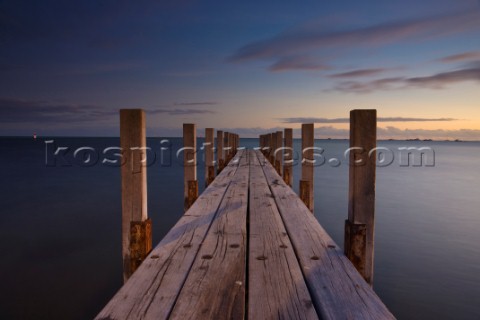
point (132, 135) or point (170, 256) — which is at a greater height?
point (132, 135)

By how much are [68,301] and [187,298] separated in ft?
19.6

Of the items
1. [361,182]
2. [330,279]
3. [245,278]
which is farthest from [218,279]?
[361,182]

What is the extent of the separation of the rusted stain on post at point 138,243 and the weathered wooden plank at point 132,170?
0.04ft

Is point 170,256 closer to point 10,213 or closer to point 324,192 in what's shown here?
point 10,213

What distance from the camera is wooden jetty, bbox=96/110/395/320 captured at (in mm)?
1904

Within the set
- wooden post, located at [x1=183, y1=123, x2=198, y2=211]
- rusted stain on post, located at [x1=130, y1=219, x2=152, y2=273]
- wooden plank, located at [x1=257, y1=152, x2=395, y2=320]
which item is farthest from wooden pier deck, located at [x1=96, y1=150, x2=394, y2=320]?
wooden post, located at [x1=183, y1=123, x2=198, y2=211]

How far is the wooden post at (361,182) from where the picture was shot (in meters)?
2.96

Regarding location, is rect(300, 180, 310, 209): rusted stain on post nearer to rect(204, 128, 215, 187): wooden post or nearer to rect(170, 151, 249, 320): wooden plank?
rect(170, 151, 249, 320): wooden plank

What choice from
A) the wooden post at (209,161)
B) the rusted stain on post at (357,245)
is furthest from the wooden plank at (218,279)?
the wooden post at (209,161)

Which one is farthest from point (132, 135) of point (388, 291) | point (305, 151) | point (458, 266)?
point (458, 266)

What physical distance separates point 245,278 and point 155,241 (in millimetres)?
8337

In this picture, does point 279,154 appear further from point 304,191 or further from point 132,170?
point 132,170

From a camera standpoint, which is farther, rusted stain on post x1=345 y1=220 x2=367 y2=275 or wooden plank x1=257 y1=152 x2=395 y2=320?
rusted stain on post x1=345 y1=220 x2=367 y2=275

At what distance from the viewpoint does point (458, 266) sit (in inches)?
355
